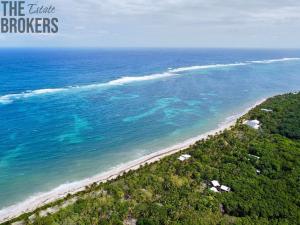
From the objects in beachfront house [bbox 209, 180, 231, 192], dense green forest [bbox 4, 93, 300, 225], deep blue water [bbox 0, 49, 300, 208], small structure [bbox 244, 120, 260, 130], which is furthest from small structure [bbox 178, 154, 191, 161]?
small structure [bbox 244, 120, 260, 130]

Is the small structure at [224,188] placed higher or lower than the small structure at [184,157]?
lower

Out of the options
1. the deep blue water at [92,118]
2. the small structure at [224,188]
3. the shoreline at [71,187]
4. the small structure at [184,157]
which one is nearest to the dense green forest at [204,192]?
the small structure at [224,188]

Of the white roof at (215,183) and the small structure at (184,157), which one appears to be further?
the small structure at (184,157)

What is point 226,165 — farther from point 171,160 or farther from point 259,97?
point 259,97

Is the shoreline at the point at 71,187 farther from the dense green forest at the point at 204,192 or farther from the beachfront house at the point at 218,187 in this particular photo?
the beachfront house at the point at 218,187

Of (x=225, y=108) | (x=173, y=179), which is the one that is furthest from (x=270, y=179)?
(x=225, y=108)

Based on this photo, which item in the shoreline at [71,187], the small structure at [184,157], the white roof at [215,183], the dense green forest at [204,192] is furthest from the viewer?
the small structure at [184,157]
